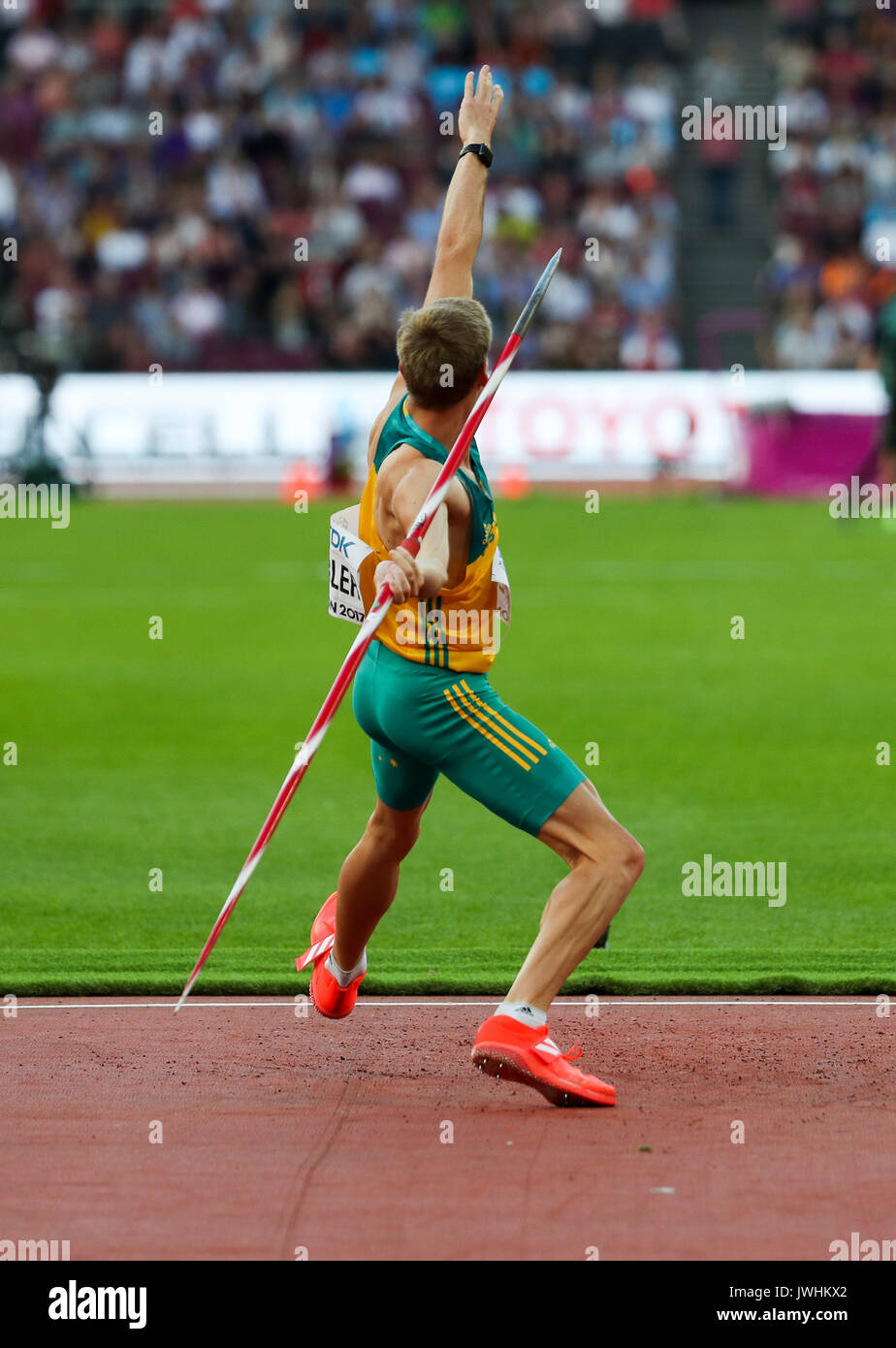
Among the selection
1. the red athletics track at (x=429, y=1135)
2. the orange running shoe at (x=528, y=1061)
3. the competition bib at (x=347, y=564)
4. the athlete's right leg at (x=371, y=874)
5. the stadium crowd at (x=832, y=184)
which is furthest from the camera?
the stadium crowd at (x=832, y=184)

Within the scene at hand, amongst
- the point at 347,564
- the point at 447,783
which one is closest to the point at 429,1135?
the point at 347,564

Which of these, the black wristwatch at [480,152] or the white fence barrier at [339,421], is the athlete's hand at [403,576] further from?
the white fence barrier at [339,421]

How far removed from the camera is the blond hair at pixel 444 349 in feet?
17.6

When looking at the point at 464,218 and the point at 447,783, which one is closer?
the point at 464,218

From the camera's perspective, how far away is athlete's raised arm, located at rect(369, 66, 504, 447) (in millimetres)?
5934

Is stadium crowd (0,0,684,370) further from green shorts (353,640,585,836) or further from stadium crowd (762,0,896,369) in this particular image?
green shorts (353,640,585,836)

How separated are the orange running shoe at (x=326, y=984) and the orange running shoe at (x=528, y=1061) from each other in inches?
31.9

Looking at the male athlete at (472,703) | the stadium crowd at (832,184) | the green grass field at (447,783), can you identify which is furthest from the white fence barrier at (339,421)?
the male athlete at (472,703)

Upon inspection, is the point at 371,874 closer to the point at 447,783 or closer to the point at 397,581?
the point at 397,581

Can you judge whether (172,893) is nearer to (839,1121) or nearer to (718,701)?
(839,1121)

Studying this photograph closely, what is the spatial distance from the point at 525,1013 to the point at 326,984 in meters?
0.94

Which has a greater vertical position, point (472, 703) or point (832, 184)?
point (832, 184)

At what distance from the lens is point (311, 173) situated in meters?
32.9

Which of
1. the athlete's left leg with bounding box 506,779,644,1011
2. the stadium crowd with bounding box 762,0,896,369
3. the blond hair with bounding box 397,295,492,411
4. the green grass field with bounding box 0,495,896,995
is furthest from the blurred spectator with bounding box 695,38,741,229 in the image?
the athlete's left leg with bounding box 506,779,644,1011
